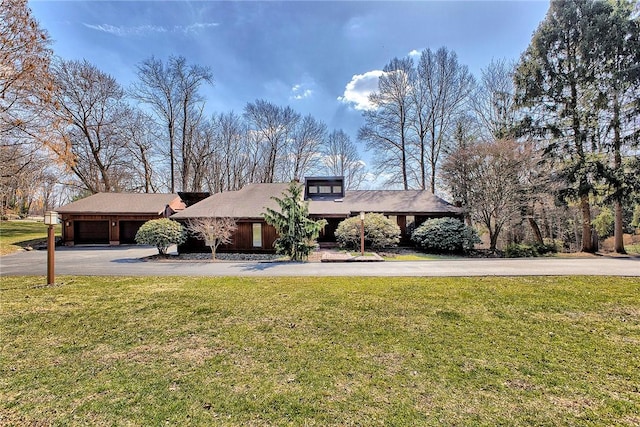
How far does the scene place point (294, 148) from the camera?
33.7m

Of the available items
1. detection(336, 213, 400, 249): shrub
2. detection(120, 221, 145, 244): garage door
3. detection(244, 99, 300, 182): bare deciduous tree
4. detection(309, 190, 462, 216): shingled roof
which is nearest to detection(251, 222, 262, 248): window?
detection(309, 190, 462, 216): shingled roof

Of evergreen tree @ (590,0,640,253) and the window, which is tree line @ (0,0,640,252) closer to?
evergreen tree @ (590,0,640,253)

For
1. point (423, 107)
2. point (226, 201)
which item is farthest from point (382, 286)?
point (423, 107)

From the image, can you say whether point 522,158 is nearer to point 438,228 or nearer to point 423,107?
point 438,228

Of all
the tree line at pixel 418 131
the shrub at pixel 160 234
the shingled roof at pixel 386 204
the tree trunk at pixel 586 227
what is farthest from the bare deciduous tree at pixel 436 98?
the shrub at pixel 160 234

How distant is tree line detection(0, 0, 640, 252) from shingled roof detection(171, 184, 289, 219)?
632 cm

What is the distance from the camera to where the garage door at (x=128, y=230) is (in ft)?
70.6

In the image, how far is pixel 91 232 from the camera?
2161 centimetres

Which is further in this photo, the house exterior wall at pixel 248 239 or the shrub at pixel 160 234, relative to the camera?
the house exterior wall at pixel 248 239

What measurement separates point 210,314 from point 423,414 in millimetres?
4129

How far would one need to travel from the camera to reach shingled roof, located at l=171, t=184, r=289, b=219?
16.5 m

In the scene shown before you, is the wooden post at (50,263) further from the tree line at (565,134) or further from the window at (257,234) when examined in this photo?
the tree line at (565,134)

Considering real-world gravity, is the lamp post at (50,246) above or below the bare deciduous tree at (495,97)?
below

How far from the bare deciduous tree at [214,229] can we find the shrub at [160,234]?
95 cm
